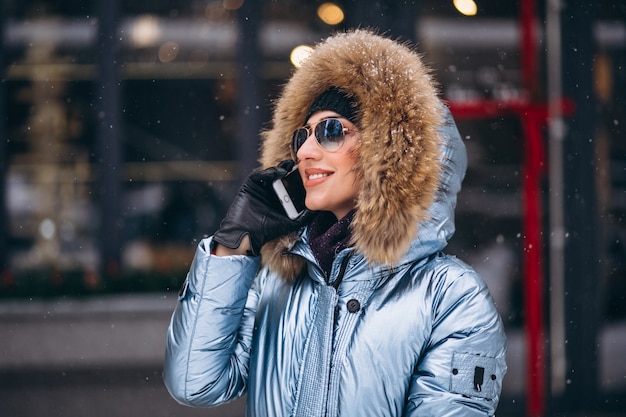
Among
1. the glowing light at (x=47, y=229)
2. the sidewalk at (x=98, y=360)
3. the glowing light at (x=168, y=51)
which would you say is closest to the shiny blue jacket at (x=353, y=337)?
the sidewalk at (x=98, y=360)

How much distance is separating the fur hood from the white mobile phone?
0.08m

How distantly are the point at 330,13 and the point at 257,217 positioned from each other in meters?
4.63

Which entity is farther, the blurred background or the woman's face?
the blurred background

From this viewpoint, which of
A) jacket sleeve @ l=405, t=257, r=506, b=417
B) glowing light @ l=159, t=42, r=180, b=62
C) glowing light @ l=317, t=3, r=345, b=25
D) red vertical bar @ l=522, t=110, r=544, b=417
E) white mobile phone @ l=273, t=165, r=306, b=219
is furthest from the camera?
glowing light @ l=159, t=42, r=180, b=62

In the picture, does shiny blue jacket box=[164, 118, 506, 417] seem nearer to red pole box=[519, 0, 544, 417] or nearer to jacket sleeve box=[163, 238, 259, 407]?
jacket sleeve box=[163, 238, 259, 407]

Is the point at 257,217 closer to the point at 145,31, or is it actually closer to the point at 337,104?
the point at 337,104

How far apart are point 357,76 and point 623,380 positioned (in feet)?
15.2

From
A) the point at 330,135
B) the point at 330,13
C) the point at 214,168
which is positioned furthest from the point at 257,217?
the point at 214,168

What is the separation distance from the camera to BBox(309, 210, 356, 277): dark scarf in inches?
76.9

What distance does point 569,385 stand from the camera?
18.4 ft

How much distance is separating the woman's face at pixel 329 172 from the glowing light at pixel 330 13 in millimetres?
4315

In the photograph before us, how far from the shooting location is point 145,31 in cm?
671

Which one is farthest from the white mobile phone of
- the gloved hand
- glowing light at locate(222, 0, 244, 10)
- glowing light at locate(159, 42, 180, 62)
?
glowing light at locate(159, 42, 180, 62)

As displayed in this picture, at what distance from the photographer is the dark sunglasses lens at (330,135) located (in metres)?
1.97
